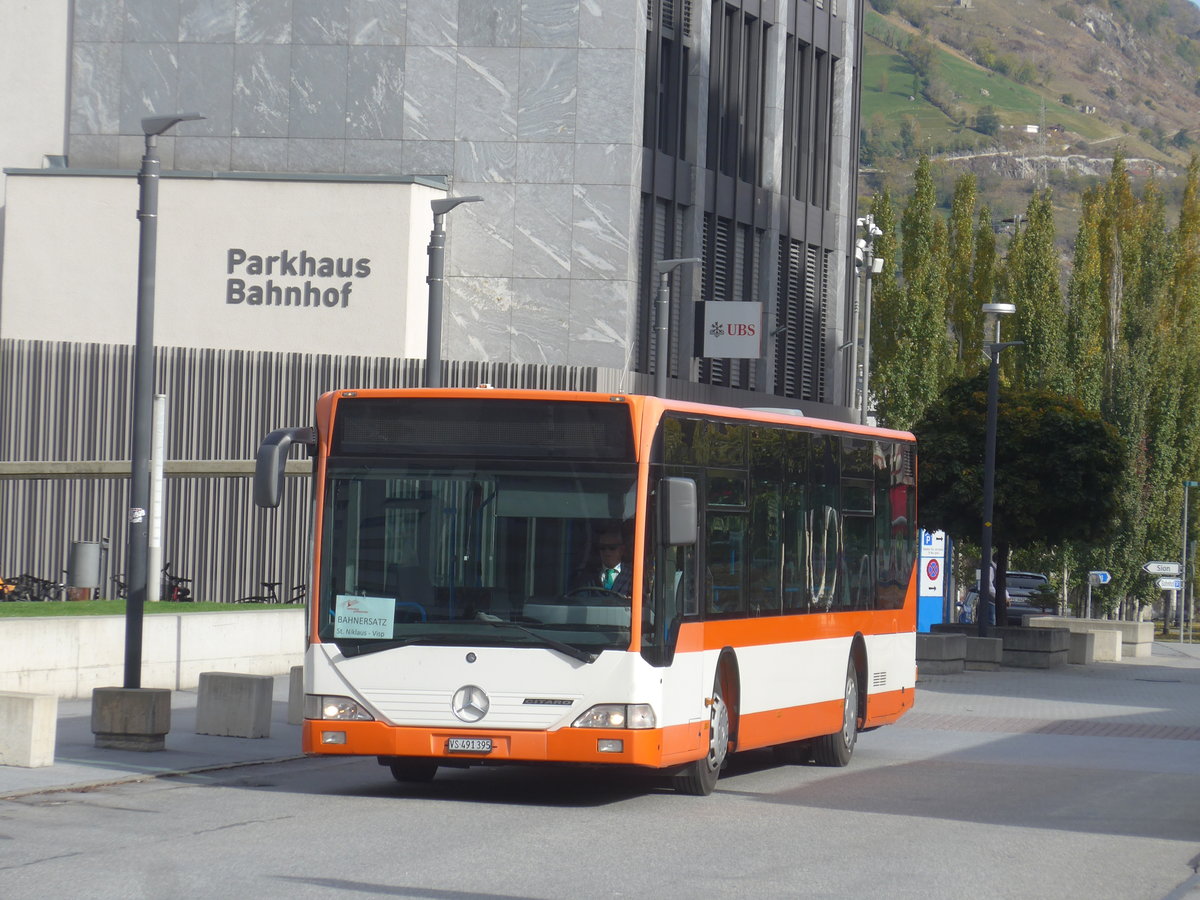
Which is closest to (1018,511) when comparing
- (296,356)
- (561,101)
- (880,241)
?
(561,101)

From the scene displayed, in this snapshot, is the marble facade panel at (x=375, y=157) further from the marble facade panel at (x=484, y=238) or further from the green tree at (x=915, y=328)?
the green tree at (x=915, y=328)

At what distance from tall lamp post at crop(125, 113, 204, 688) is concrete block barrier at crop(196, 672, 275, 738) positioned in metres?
0.94

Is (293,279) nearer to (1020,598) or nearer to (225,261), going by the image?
(225,261)

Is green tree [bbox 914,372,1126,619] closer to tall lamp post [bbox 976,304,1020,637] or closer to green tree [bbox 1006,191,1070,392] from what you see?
tall lamp post [bbox 976,304,1020,637]

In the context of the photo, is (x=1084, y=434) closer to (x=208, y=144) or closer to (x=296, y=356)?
(x=296, y=356)

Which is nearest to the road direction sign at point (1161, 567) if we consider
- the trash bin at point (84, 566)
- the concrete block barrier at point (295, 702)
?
the trash bin at point (84, 566)

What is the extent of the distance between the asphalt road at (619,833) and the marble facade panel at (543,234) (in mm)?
19174

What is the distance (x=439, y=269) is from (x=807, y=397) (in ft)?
82.1

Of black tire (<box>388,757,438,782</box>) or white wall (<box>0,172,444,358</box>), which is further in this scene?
white wall (<box>0,172,444,358</box>)

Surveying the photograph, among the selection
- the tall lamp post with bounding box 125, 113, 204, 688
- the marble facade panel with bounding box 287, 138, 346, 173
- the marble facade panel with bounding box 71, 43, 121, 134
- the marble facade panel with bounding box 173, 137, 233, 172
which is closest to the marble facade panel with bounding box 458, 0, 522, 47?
the marble facade panel with bounding box 287, 138, 346, 173

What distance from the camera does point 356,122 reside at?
37.6 metres

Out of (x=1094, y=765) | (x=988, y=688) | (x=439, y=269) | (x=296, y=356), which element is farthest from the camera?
(x=296, y=356)

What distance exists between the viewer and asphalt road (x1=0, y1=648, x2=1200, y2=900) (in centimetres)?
1011

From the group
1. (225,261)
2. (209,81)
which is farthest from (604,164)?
(209,81)
